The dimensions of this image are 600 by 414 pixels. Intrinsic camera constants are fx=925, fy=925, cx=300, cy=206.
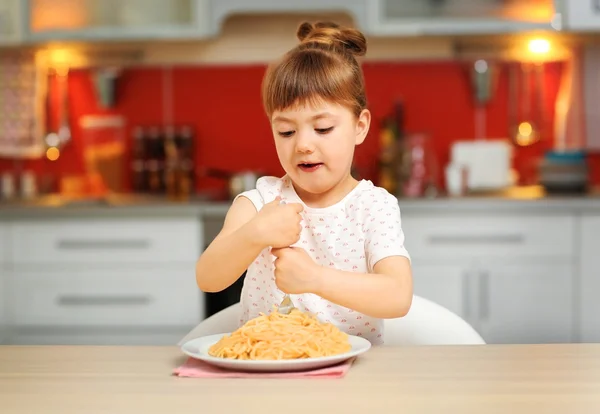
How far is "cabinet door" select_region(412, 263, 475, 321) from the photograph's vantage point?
123 inches

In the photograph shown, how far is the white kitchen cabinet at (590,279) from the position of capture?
3117mm

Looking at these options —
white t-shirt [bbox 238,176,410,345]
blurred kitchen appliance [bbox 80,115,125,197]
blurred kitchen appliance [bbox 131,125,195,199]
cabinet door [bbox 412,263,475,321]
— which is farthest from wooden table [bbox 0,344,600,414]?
blurred kitchen appliance [bbox 80,115,125,197]

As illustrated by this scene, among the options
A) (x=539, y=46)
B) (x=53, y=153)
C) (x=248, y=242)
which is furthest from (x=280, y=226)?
(x=53, y=153)

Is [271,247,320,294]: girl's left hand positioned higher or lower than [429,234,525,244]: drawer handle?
higher

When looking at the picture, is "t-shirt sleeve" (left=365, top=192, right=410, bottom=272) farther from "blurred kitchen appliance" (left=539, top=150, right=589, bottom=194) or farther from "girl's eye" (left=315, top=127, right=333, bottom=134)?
"blurred kitchen appliance" (left=539, top=150, right=589, bottom=194)

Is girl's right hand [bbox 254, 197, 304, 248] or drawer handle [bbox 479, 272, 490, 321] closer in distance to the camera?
girl's right hand [bbox 254, 197, 304, 248]

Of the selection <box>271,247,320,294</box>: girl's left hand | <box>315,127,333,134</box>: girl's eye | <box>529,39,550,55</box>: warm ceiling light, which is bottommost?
<box>271,247,320,294</box>: girl's left hand

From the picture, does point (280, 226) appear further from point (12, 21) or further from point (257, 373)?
point (12, 21)

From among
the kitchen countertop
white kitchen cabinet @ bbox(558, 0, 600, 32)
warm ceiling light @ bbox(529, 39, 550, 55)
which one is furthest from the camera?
warm ceiling light @ bbox(529, 39, 550, 55)

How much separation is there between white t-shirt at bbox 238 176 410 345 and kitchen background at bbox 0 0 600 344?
61.9 inches

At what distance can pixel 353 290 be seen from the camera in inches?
47.7

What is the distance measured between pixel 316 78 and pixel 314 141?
11cm

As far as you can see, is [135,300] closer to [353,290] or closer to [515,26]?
[515,26]

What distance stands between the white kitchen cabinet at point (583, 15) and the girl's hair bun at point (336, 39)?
6.56ft
